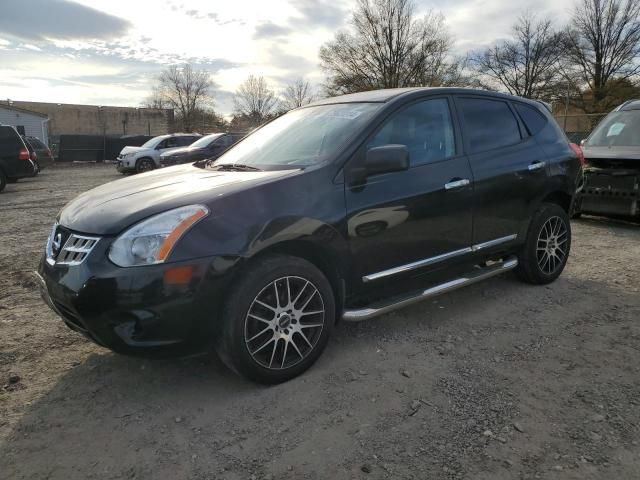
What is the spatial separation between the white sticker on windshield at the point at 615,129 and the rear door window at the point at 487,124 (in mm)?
4812

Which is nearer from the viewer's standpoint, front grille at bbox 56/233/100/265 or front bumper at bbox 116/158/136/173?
front grille at bbox 56/233/100/265

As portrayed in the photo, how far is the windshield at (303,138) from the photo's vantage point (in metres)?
3.26

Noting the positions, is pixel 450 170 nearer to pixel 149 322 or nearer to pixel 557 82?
pixel 149 322

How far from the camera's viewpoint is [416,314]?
402cm

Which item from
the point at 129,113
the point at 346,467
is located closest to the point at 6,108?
the point at 129,113

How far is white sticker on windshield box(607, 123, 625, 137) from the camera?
26.3ft

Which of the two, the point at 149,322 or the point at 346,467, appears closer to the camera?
the point at 346,467

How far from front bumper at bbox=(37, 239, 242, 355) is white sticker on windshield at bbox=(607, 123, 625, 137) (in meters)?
7.80

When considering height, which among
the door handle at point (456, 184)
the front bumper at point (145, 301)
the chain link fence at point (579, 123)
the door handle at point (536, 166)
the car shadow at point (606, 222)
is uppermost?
the chain link fence at point (579, 123)

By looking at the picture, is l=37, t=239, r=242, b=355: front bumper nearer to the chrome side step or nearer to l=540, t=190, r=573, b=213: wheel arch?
the chrome side step

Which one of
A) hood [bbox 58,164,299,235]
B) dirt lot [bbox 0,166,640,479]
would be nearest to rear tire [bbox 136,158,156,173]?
dirt lot [bbox 0,166,640,479]

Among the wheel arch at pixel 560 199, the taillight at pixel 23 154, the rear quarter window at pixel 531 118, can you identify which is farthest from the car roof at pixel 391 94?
the taillight at pixel 23 154

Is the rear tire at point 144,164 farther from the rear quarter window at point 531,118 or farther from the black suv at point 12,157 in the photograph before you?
the rear quarter window at point 531,118

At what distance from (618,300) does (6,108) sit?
158 ft
